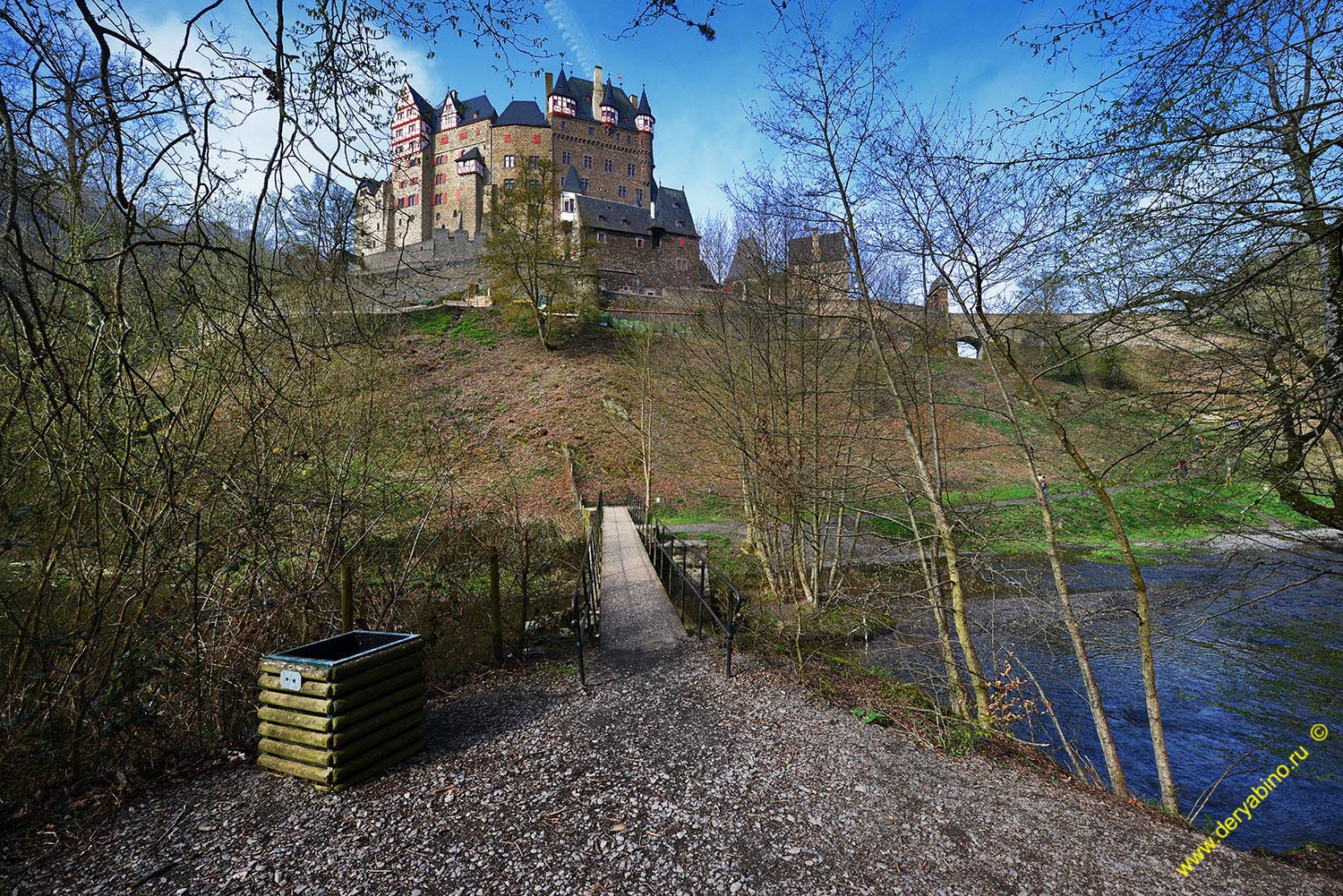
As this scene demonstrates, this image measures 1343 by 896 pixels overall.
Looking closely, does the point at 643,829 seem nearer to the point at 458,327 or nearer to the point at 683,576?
the point at 683,576

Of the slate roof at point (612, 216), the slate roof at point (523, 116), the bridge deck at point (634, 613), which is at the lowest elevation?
the bridge deck at point (634, 613)

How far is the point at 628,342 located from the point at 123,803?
69.0ft

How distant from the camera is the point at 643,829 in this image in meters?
3.60

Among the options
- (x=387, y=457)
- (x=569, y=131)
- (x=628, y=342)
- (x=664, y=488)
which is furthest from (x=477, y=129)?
(x=387, y=457)

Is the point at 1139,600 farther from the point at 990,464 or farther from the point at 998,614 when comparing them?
the point at 990,464

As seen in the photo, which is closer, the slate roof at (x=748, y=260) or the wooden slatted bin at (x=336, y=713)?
the wooden slatted bin at (x=336, y=713)

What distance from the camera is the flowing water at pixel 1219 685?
5.04 metres

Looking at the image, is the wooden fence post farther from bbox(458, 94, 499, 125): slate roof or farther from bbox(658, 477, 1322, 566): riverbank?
bbox(458, 94, 499, 125): slate roof

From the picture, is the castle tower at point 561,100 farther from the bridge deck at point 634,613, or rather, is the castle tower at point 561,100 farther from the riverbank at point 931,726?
the riverbank at point 931,726

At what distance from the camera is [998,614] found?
31.7ft

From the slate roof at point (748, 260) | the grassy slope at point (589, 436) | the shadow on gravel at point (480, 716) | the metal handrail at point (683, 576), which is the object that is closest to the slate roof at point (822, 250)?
the slate roof at point (748, 260)

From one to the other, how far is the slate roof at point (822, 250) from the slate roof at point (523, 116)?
49605 mm

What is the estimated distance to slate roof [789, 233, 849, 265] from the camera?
24.1 feet

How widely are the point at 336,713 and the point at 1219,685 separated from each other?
969cm
